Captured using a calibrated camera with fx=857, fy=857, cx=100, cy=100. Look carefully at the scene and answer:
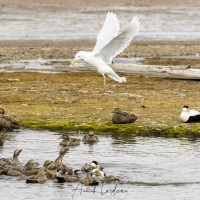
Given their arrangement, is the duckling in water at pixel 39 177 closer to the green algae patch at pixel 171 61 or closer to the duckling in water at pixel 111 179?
the duckling in water at pixel 111 179

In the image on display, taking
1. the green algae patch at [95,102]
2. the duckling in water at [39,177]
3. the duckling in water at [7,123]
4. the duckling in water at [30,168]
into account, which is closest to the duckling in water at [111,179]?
the duckling in water at [39,177]

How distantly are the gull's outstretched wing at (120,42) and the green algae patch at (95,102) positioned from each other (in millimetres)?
1138

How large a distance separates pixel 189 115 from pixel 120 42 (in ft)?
15.4

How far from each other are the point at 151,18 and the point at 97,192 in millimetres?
41145

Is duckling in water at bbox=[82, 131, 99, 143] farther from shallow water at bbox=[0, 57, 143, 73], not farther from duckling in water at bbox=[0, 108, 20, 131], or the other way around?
shallow water at bbox=[0, 57, 143, 73]

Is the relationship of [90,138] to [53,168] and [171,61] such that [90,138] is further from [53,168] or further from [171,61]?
[171,61]

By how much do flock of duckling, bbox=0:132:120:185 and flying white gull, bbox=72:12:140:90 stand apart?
8.08m

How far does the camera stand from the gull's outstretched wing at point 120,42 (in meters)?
23.4

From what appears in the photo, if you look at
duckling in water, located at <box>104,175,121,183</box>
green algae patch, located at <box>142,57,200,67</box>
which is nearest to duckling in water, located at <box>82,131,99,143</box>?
duckling in water, located at <box>104,175,121,183</box>

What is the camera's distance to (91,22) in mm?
52312

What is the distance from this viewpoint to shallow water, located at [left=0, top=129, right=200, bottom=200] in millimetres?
14898

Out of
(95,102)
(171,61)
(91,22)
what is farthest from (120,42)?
(91,22)

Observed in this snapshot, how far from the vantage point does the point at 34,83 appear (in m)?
27.1

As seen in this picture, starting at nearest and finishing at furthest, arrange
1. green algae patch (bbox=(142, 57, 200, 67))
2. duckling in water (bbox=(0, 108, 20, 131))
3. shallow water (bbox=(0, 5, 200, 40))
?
1. duckling in water (bbox=(0, 108, 20, 131))
2. green algae patch (bbox=(142, 57, 200, 67))
3. shallow water (bbox=(0, 5, 200, 40))
